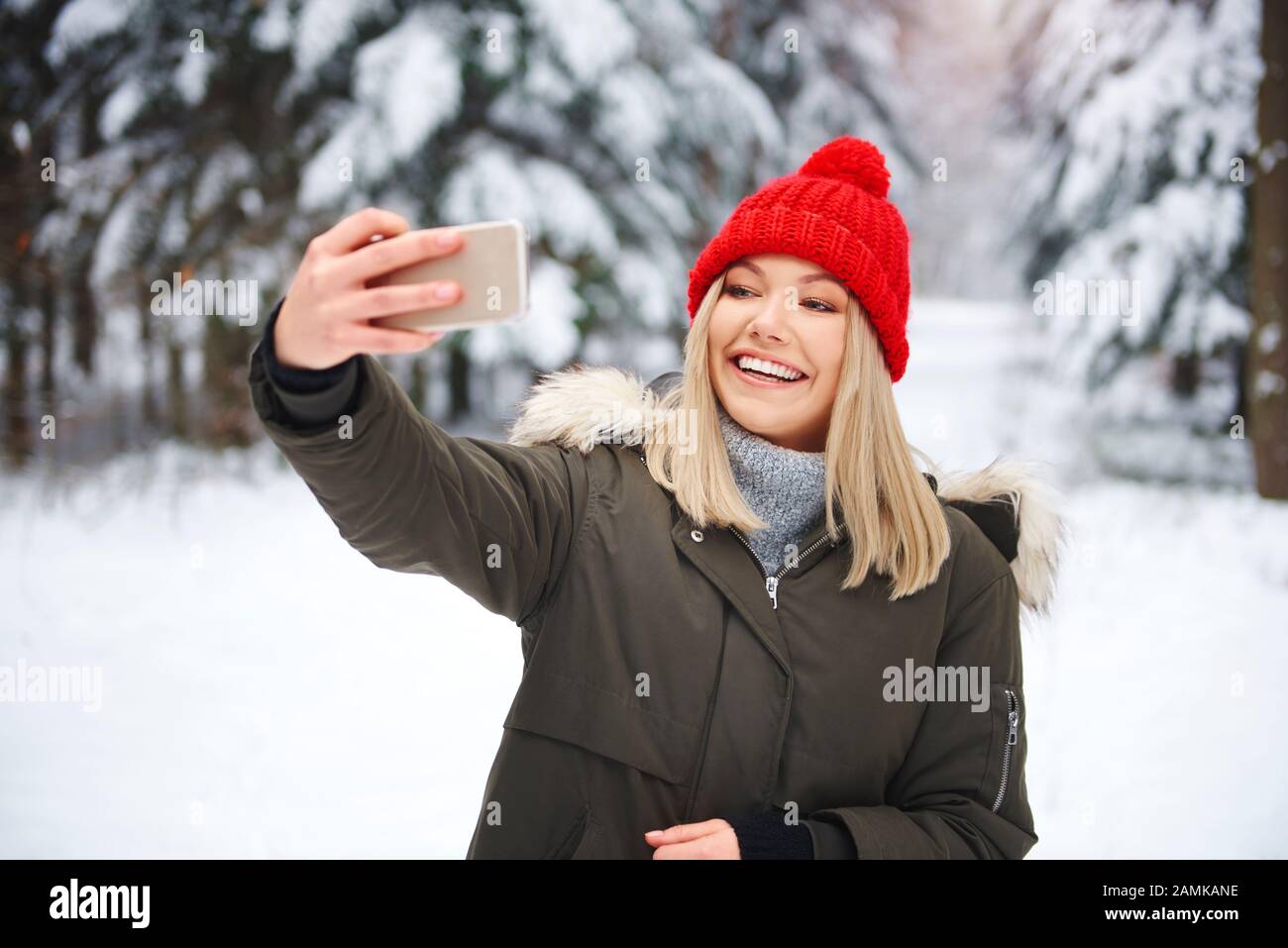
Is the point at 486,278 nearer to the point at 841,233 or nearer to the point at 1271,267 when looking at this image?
the point at 841,233

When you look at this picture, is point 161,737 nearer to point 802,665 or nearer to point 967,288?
point 802,665

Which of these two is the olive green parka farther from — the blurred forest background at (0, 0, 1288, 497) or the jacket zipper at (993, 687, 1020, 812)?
the blurred forest background at (0, 0, 1288, 497)

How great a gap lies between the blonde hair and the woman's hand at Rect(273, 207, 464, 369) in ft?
2.34

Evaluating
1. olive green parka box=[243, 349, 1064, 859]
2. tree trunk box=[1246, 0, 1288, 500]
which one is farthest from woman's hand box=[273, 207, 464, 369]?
tree trunk box=[1246, 0, 1288, 500]

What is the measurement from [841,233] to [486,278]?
96 cm

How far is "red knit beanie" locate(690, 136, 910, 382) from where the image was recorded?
1848 mm

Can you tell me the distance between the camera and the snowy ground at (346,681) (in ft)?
12.9

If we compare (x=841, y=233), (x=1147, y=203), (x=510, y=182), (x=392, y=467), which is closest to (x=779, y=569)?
(x=841, y=233)

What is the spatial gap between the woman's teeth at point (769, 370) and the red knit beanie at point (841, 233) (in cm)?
22

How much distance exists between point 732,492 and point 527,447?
1.28 feet

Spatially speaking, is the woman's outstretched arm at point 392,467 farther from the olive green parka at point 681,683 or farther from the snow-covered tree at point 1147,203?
the snow-covered tree at point 1147,203

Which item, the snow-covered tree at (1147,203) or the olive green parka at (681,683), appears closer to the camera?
the olive green parka at (681,683)

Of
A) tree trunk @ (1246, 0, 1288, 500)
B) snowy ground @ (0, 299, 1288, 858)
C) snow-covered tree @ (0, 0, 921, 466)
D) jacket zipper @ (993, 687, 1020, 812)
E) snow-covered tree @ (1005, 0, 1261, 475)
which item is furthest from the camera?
snow-covered tree @ (1005, 0, 1261, 475)

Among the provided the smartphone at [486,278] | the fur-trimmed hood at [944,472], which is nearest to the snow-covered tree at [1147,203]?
the fur-trimmed hood at [944,472]
